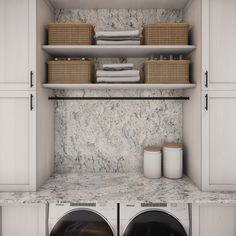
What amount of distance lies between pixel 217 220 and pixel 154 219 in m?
0.51

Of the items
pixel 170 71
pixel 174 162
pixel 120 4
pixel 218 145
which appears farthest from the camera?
pixel 120 4

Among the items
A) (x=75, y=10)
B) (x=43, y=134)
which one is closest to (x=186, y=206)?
(x=43, y=134)

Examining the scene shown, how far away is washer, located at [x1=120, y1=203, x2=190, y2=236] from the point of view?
5.93ft

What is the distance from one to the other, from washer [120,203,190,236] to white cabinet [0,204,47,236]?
68 centimetres

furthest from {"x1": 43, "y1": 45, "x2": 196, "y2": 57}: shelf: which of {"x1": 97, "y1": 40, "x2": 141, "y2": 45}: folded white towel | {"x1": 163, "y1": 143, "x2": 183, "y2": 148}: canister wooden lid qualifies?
{"x1": 163, "y1": 143, "x2": 183, "y2": 148}: canister wooden lid

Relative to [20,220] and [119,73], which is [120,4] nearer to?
[119,73]

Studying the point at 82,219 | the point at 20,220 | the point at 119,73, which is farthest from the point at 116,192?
the point at 119,73

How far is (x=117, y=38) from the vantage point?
6.88 feet

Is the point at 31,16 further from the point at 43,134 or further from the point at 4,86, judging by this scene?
the point at 43,134

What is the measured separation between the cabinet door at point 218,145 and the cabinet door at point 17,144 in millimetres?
1411

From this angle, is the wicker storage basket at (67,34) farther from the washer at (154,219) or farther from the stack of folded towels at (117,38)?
the washer at (154,219)

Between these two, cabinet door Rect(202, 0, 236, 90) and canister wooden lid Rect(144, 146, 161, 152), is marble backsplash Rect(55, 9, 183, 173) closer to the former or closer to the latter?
canister wooden lid Rect(144, 146, 161, 152)

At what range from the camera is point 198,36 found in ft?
6.56

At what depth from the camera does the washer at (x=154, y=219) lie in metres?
1.81
